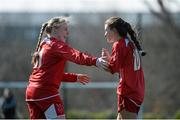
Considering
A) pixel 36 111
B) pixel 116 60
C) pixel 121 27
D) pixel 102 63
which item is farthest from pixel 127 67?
pixel 36 111

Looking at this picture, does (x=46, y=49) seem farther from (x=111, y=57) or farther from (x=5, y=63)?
(x=5, y=63)

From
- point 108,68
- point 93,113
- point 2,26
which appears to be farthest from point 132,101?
point 2,26

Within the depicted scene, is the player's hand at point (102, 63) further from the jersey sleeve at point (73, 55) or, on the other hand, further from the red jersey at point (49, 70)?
the red jersey at point (49, 70)

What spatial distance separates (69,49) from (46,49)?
271 mm

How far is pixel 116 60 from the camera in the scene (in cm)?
714

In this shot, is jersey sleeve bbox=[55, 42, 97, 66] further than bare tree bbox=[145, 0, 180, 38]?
No

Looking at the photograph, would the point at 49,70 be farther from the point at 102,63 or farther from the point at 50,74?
the point at 102,63

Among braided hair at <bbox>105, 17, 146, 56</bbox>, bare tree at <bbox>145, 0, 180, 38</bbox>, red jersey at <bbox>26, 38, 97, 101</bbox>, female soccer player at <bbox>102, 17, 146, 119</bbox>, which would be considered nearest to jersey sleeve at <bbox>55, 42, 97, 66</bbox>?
red jersey at <bbox>26, 38, 97, 101</bbox>

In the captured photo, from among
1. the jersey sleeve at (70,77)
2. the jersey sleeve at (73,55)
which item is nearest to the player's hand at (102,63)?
the jersey sleeve at (73,55)

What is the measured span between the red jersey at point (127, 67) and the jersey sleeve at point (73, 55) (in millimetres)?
246

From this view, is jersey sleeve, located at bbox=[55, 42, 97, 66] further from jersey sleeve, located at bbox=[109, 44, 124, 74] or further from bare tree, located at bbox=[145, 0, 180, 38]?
bare tree, located at bbox=[145, 0, 180, 38]

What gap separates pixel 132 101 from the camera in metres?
7.30

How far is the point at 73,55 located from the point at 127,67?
23.2 inches

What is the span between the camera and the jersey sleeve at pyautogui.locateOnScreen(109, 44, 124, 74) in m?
7.14
